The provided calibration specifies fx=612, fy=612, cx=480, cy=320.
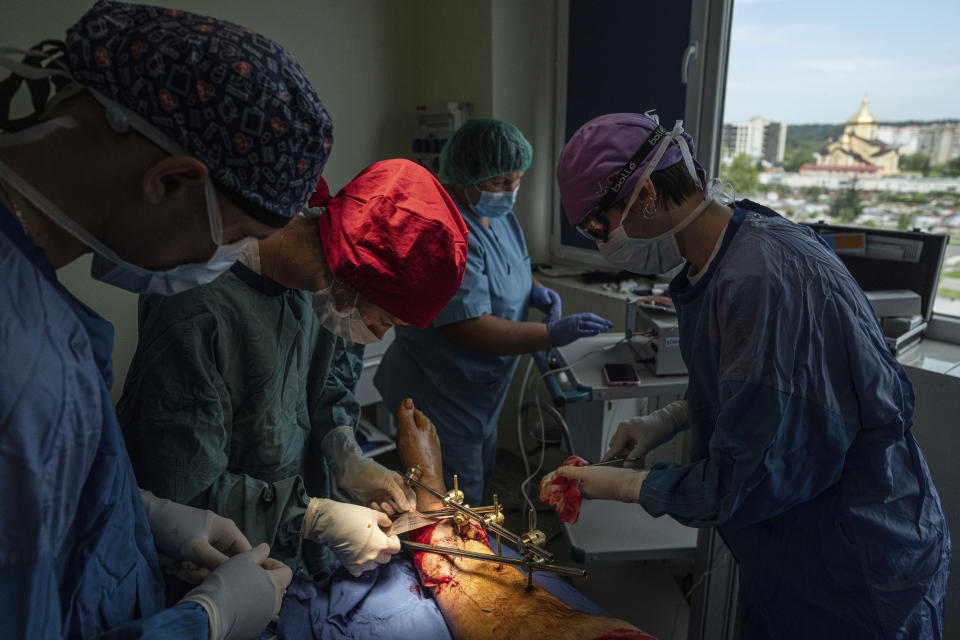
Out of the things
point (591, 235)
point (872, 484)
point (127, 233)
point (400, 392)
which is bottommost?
point (400, 392)

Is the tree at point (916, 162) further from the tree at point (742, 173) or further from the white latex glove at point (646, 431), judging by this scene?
the white latex glove at point (646, 431)

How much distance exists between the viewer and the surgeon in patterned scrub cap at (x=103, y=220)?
641 mm

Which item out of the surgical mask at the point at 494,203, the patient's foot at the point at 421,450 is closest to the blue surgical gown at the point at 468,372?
the surgical mask at the point at 494,203

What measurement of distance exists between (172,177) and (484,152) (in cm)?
153

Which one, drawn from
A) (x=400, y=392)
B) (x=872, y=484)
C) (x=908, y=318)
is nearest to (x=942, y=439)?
(x=908, y=318)

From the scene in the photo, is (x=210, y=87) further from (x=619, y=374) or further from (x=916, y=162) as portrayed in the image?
(x=916, y=162)

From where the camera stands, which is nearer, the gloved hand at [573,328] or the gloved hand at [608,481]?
the gloved hand at [608,481]

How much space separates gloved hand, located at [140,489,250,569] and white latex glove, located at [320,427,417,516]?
1.36 ft

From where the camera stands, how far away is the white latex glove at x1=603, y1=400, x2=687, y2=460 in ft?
5.59

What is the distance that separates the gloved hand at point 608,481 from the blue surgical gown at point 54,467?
913 mm

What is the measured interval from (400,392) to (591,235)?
4.03 feet

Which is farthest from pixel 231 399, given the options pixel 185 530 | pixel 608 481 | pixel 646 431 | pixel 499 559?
pixel 646 431

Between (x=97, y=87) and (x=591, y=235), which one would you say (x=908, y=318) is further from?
(x=97, y=87)

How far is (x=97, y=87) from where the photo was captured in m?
0.68
